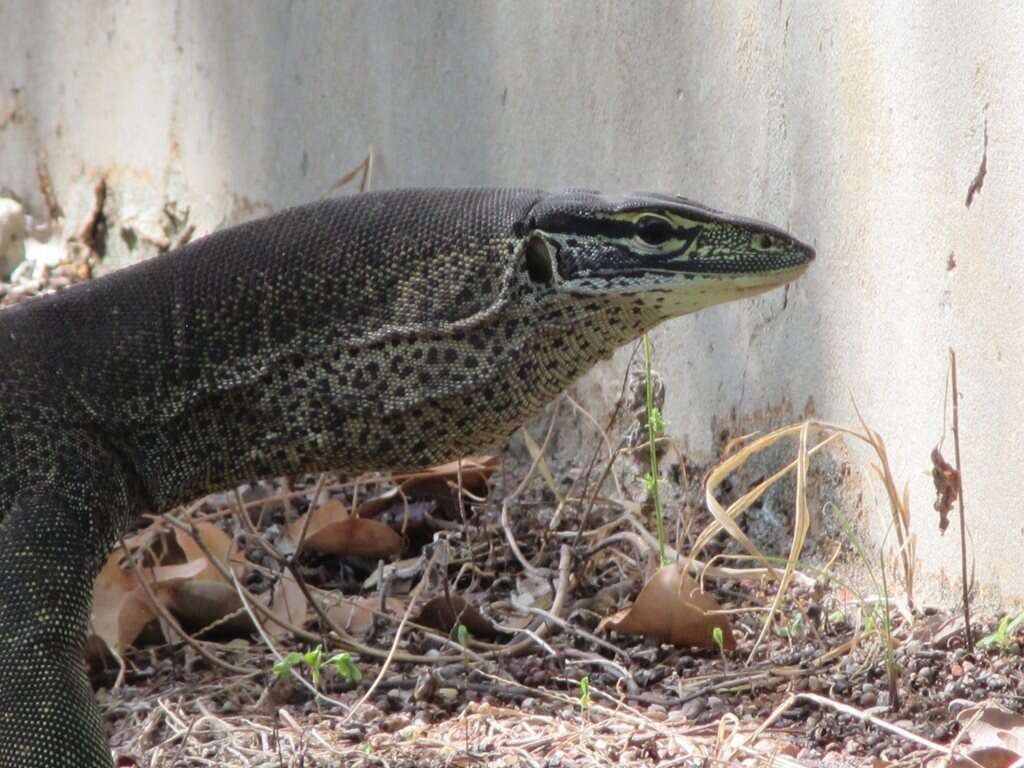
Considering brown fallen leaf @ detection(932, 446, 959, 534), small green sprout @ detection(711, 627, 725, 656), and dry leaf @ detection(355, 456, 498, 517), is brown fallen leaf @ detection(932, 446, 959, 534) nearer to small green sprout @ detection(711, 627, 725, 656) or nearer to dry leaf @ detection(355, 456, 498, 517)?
small green sprout @ detection(711, 627, 725, 656)

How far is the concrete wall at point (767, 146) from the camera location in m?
3.10

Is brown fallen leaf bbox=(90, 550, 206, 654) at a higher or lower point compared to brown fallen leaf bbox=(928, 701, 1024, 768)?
lower

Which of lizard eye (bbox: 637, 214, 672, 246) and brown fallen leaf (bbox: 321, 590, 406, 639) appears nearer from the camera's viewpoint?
lizard eye (bbox: 637, 214, 672, 246)

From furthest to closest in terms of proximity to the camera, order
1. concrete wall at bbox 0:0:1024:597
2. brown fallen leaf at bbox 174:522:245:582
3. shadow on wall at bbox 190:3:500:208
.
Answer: shadow on wall at bbox 190:3:500:208
brown fallen leaf at bbox 174:522:245:582
concrete wall at bbox 0:0:1024:597

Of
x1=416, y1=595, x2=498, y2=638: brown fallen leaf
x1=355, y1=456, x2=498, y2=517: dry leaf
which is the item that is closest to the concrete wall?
x1=355, y1=456, x2=498, y2=517: dry leaf

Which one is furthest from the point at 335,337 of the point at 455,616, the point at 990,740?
the point at 990,740

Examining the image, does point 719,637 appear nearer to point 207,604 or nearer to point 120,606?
point 207,604

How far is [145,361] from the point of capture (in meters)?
2.88

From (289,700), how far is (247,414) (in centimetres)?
69

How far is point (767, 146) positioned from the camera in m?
3.79

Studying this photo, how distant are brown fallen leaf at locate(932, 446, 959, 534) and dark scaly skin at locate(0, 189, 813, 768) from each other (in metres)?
0.59

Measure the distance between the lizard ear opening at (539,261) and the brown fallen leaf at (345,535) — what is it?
1.41 meters

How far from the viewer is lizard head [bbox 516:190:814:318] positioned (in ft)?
9.18

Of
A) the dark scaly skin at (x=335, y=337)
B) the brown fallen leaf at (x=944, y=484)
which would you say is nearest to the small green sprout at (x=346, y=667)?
the dark scaly skin at (x=335, y=337)
